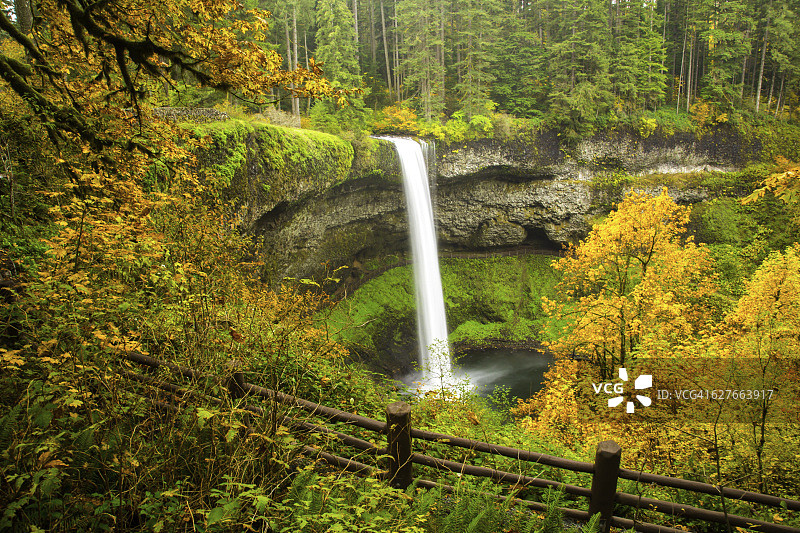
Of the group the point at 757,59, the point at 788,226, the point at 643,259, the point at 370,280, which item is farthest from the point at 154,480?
the point at 757,59

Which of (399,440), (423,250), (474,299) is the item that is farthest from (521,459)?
(474,299)

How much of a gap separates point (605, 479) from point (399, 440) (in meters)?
1.73

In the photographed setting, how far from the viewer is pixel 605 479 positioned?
3320 mm

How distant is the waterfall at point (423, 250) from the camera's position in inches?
844

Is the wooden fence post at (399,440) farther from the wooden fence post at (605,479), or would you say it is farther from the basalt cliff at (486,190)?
the basalt cliff at (486,190)

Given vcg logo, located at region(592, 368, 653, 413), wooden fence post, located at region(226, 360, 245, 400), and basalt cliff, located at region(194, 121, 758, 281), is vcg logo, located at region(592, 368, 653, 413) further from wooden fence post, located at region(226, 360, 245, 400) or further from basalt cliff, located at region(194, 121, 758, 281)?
basalt cliff, located at region(194, 121, 758, 281)

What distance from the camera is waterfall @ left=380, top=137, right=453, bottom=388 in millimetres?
21438

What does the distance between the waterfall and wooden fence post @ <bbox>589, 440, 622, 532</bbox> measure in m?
17.4

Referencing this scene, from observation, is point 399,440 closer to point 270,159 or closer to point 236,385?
point 236,385

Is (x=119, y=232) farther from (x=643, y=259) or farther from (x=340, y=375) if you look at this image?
(x=643, y=259)

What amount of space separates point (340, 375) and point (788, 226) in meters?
26.3

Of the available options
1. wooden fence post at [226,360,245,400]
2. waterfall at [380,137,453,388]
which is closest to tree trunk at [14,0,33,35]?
wooden fence post at [226,360,245,400]

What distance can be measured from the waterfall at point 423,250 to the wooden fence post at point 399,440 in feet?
57.5

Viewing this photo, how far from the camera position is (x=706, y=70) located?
31.9 metres
